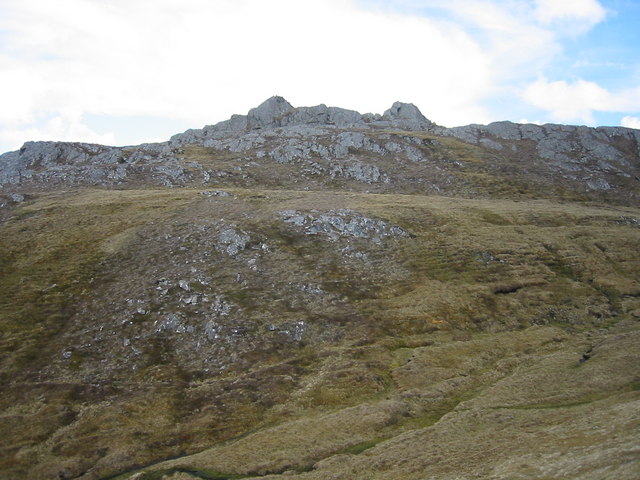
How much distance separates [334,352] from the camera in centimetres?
5091

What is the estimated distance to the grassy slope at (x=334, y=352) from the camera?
33469mm

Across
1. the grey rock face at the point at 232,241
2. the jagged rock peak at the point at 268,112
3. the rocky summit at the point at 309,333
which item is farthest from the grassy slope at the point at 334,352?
the jagged rock peak at the point at 268,112

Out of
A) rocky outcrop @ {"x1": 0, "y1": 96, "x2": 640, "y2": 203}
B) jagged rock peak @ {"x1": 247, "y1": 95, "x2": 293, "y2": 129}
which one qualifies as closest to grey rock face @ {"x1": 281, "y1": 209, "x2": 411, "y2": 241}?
rocky outcrop @ {"x1": 0, "y1": 96, "x2": 640, "y2": 203}

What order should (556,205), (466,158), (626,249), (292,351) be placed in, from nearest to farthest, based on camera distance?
(292,351) → (626,249) → (556,205) → (466,158)

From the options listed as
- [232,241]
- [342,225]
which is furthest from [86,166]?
[342,225]

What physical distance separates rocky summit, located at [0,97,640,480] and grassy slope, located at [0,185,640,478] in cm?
26

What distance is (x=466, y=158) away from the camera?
139m

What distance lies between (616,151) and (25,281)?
558 feet

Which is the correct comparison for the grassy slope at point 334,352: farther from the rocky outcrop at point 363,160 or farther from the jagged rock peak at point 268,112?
the jagged rock peak at point 268,112

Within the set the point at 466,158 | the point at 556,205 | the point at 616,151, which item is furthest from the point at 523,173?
the point at 616,151

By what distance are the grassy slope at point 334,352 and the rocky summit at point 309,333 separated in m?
0.26

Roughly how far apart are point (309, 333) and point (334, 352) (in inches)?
185

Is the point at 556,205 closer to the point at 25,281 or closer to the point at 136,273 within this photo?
the point at 136,273

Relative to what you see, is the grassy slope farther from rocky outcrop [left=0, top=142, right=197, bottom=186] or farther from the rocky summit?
rocky outcrop [left=0, top=142, right=197, bottom=186]
